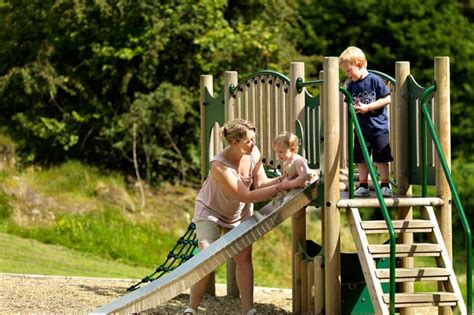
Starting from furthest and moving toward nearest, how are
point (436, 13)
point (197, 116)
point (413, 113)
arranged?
1. point (436, 13)
2. point (197, 116)
3. point (413, 113)

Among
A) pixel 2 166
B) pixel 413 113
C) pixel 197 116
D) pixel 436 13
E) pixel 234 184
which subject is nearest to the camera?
pixel 234 184

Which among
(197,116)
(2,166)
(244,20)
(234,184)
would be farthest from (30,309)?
(244,20)

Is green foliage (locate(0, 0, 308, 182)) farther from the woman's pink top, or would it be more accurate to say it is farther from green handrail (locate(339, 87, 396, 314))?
green handrail (locate(339, 87, 396, 314))

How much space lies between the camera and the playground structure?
827 centimetres

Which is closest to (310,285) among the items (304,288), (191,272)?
(304,288)

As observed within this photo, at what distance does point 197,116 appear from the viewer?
17578mm

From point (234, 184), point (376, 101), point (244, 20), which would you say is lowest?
point (234, 184)

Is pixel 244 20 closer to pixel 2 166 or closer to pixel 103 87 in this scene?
pixel 103 87

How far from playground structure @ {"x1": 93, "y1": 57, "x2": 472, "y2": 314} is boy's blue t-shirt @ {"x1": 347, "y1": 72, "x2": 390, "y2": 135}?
189mm

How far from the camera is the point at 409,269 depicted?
8.42 metres

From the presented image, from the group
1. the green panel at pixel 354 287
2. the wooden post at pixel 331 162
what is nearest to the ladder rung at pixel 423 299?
the wooden post at pixel 331 162

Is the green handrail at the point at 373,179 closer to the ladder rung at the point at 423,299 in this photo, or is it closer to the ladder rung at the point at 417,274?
the ladder rung at the point at 423,299

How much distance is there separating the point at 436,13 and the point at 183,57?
17.0 feet

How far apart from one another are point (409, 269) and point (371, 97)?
4.53 ft
